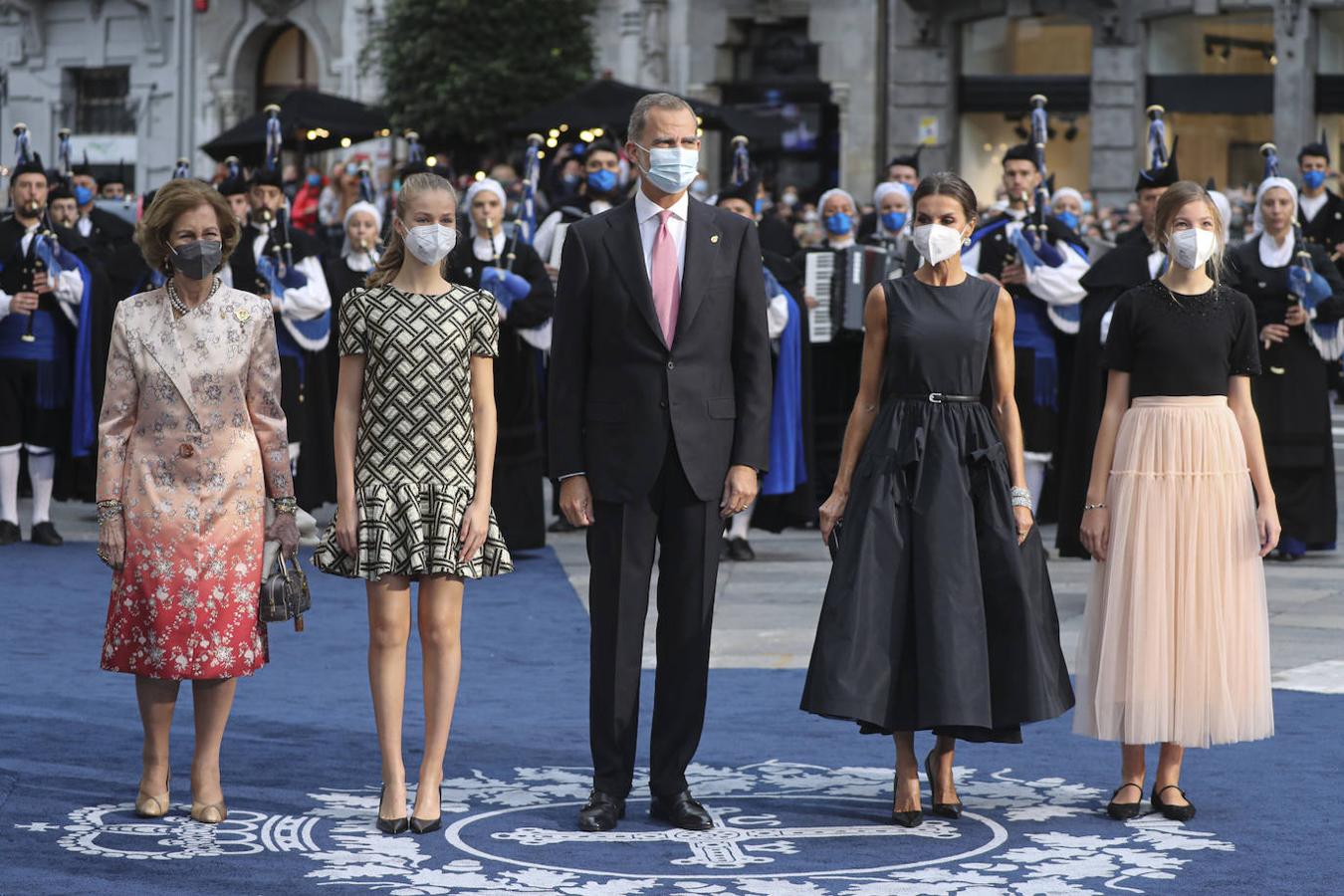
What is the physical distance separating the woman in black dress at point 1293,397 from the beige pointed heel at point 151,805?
25.4 feet

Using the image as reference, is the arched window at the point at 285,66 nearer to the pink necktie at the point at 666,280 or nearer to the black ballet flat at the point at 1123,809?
the pink necktie at the point at 666,280

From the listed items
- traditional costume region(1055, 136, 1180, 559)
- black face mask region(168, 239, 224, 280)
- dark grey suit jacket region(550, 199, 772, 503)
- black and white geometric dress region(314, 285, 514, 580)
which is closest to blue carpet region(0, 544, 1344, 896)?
black and white geometric dress region(314, 285, 514, 580)

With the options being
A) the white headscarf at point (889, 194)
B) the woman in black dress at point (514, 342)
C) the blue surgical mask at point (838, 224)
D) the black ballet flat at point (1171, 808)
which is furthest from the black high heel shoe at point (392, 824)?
the white headscarf at point (889, 194)

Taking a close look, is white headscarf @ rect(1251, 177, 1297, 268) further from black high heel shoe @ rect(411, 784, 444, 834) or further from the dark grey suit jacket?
black high heel shoe @ rect(411, 784, 444, 834)

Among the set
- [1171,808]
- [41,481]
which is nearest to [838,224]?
[41,481]

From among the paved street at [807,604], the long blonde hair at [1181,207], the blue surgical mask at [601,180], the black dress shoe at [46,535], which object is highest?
the blue surgical mask at [601,180]

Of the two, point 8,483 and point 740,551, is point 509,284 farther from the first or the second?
point 8,483

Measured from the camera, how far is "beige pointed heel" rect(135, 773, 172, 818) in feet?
22.3

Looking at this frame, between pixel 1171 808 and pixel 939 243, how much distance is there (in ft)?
5.65

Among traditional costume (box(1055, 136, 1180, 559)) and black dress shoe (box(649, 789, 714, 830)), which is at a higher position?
traditional costume (box(1055, 136, 1180, 559))

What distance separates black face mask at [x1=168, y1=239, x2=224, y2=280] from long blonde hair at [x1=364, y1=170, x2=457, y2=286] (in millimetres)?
434

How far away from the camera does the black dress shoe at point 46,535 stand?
13.6m

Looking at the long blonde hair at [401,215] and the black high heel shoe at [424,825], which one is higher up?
the long blonde hair at [401,215]

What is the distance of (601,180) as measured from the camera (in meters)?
14.4
